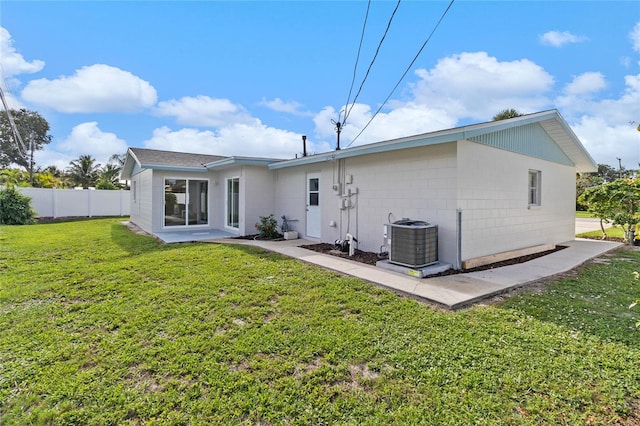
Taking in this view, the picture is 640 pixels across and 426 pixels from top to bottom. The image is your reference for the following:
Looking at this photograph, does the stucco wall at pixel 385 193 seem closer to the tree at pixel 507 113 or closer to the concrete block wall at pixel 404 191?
the concrete block wall at pixel 404 191

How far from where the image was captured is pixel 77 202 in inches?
768

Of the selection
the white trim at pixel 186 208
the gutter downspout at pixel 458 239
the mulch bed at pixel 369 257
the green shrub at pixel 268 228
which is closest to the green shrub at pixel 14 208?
the white trim at pixel 186 208

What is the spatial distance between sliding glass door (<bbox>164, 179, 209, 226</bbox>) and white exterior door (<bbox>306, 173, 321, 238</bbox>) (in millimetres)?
5129

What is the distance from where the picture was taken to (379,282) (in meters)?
5.13

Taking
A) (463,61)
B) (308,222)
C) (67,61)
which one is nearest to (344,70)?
(463,61)

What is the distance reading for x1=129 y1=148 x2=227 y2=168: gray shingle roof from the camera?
38.8 feet

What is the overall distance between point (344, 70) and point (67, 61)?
30.7ft

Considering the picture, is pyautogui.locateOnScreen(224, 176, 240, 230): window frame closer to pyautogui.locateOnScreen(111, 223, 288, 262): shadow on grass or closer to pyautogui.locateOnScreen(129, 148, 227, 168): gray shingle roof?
pyautogui.locateOnScreen(129, 148, 227, 168): gray shingle roof

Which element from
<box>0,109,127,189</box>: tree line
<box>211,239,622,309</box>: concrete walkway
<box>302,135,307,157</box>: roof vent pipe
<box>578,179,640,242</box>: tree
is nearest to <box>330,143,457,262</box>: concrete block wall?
<box>211,239,622,309</box>: concrete walkway

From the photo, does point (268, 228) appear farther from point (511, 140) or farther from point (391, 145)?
point (511, 140)

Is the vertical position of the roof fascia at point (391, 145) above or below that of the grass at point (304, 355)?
above

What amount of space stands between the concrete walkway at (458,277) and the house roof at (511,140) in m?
2.51

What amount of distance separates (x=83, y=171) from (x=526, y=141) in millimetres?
36169

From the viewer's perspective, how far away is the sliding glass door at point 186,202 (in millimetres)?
12195
